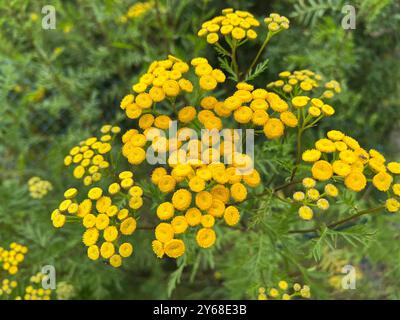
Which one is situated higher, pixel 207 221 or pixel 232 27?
pixel 232 27

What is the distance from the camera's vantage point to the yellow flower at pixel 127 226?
148cm

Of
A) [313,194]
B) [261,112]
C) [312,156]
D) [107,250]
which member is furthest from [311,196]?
[107,250]

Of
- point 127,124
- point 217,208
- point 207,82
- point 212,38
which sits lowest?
point 217,208

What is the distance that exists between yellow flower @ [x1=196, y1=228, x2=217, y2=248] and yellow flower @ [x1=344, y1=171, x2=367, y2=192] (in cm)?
54

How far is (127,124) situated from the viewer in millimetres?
3490

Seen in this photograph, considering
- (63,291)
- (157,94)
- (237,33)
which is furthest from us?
(63,291)

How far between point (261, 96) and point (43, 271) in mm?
1548

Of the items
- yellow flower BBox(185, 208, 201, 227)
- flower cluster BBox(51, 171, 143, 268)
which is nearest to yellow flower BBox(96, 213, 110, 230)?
flower cluster BBox(51, 171, 143, 268)

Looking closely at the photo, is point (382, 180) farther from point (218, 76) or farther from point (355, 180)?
point (218, 76)

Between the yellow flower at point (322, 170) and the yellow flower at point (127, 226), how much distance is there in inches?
29.3

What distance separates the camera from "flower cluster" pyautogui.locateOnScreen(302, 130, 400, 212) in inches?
54.7

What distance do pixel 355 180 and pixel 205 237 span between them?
1.99 ft
